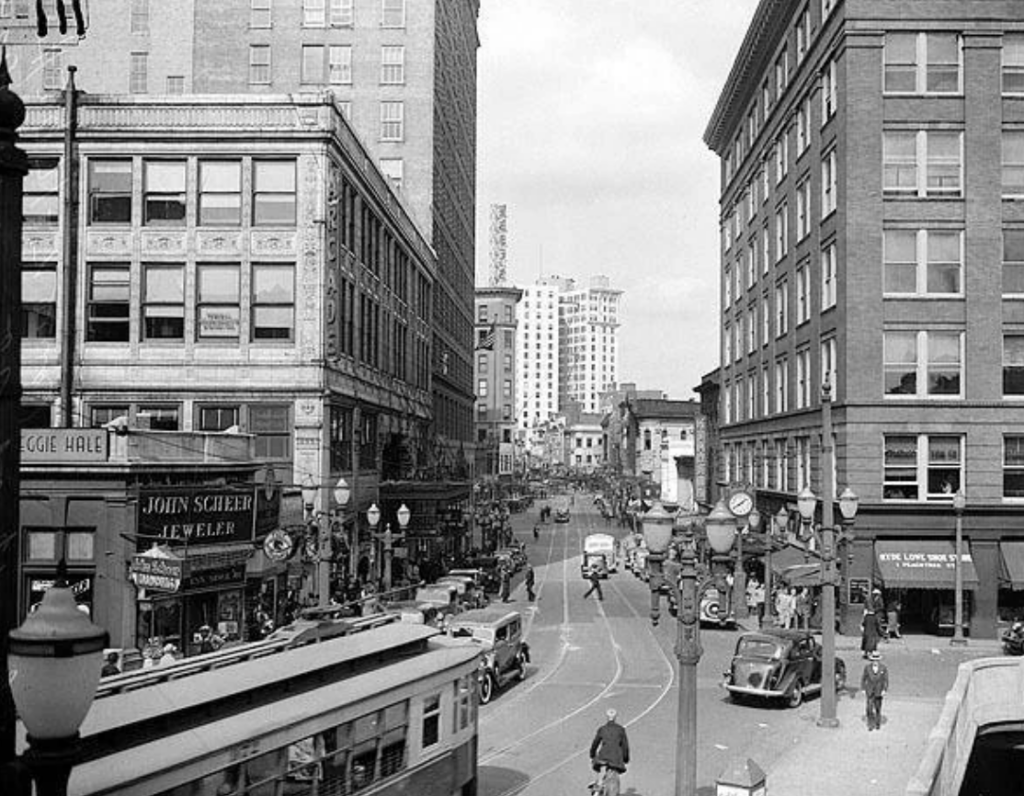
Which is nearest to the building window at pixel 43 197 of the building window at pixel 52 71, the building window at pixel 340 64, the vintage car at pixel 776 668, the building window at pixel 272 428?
the building window at pixel 272 428

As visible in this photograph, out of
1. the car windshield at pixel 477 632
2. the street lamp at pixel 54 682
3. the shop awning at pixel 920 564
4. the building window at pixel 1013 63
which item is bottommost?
the car windshield at pixel 477 632

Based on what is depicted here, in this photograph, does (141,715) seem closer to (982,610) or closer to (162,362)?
(162,362)

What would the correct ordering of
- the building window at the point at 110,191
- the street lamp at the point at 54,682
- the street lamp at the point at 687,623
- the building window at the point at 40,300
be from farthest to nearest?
1. the building window at the point at 110,191
2. the building window at the point at 40,300
3. the street lamp at the point at 687,623
4. the street lamp at the point at 54,682

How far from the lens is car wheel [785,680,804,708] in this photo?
27547 millimetres

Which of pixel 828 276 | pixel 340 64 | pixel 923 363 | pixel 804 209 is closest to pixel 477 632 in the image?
pixel 923 363

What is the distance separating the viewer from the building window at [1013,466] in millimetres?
41281

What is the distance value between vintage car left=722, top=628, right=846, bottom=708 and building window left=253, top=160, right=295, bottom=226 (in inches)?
846

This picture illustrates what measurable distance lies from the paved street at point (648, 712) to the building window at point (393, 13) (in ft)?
129

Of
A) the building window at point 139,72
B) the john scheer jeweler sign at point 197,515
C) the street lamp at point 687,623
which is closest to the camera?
the street lamp at point 687,623

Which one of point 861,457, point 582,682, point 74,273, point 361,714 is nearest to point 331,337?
point 74,273

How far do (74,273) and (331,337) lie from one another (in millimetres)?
8563

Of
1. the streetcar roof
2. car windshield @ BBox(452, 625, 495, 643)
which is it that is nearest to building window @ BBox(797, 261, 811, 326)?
car windshield @ BBox(452, 625, 495, 643)

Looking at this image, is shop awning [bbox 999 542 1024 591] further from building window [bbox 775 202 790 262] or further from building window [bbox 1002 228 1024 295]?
building window [bbox 775 202 790 262]

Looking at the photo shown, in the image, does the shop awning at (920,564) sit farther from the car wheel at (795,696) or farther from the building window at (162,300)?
the building window at (162,300)
